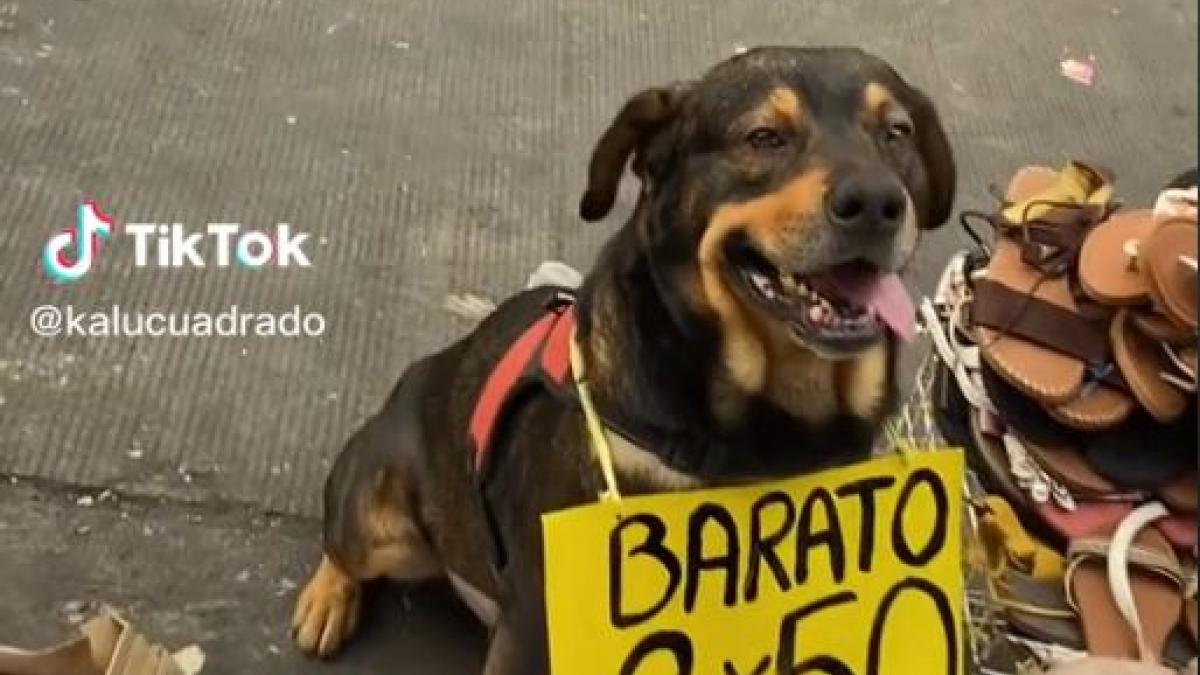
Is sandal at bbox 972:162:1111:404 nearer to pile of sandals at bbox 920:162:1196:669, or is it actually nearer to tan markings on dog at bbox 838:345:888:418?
pile of sandals at bbox 920:162:1196:669

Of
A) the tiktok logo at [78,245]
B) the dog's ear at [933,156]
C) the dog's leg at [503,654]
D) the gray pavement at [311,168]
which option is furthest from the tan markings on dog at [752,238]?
the tiktok logo at [78,245]

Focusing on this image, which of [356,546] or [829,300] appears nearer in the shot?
[829,300]

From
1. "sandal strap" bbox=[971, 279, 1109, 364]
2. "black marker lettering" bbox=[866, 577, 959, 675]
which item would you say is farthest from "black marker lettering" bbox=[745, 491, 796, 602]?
"sandal strap" bbox=[971, 279, 1109, 364]

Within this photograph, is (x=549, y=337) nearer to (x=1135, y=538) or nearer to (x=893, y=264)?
(x=893, y=264)

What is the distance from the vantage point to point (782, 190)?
5.69ft

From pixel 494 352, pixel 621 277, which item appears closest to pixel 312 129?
pixel 494 352

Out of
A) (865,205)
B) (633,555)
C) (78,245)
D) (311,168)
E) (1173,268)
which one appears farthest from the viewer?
(311,168)

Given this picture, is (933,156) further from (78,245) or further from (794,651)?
(78,245)

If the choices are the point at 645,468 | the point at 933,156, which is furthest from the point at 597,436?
the point at 933,156

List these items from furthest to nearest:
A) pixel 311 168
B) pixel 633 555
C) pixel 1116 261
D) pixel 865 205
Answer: pixel 311 168
pixel 1116 261
pixel 633 555
pixel 865 205

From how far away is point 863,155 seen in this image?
175 centimetres

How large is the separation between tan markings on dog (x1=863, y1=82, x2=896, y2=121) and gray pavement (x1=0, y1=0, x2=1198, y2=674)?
0.63 m

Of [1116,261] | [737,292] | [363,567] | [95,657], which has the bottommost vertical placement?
[363,567]

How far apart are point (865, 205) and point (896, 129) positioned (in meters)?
0.21
